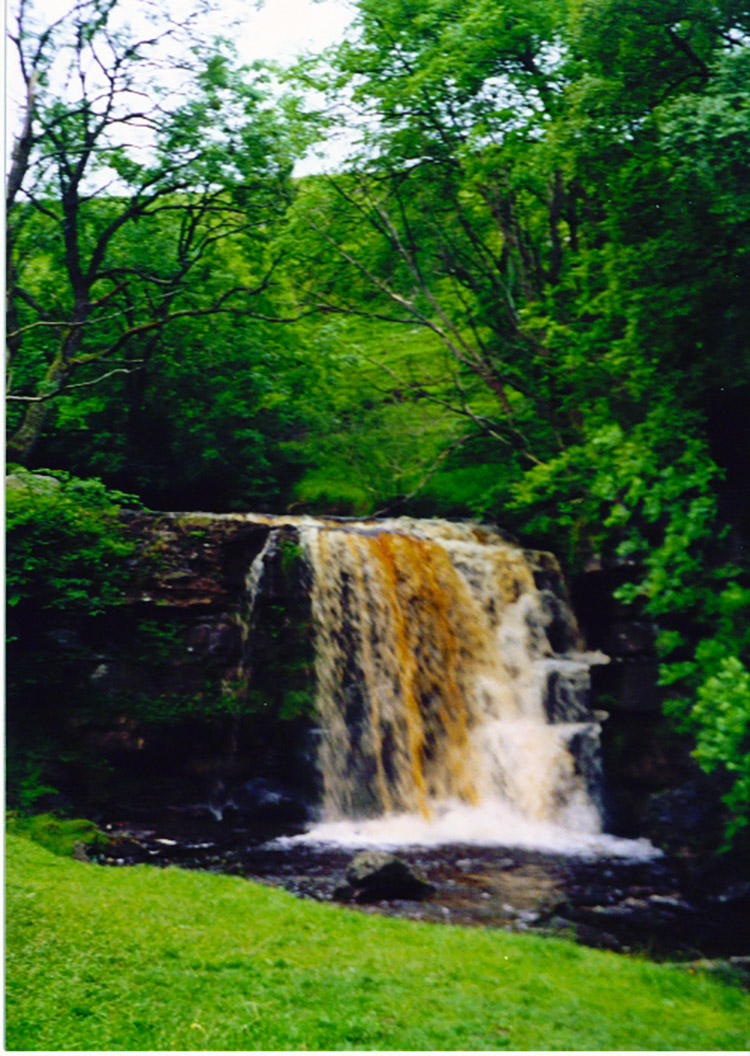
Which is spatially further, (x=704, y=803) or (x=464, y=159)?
(x=464, y=159)

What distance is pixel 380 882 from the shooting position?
6820mm

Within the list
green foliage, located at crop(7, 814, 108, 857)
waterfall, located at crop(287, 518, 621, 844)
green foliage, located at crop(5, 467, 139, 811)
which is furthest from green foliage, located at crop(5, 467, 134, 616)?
waterfall, located at crop(287, 518, 621, 844)

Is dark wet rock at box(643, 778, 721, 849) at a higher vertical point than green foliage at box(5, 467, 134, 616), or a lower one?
lower

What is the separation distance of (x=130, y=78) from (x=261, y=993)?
7281 millimetres

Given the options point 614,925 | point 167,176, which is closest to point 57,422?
point 167,176

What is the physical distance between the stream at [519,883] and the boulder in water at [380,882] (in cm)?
8

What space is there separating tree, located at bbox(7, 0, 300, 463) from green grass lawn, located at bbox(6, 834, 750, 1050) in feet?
14.2

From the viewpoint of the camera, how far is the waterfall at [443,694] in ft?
30.0

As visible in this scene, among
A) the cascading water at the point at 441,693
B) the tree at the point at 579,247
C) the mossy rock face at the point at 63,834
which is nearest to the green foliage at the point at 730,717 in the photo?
the tree at the point at 579,247

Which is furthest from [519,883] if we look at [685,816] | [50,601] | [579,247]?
[579,247]

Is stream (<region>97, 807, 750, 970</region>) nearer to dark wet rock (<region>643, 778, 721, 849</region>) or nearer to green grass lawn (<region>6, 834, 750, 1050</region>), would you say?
dark wet rock (<region>643, 778, 721, 849</region>)

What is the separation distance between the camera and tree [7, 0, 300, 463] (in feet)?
25.8

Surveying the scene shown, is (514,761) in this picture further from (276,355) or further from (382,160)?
(382,160)

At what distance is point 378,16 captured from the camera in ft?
33.0
